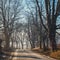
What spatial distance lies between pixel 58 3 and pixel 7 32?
36569mm

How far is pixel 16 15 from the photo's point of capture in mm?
68562

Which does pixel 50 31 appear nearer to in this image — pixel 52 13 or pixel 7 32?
pixel 52 13

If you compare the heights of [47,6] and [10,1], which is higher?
[10,1]

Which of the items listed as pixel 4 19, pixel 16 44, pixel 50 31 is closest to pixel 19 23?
pixel 4 19

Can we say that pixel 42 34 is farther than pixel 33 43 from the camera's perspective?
No

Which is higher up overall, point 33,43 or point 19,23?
point 19,23

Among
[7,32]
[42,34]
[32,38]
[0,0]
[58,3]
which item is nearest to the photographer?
[58,3]

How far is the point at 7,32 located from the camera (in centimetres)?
7250

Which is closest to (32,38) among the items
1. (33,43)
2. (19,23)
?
(33,43)

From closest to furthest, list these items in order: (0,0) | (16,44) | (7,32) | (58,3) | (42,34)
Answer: (58,3)
(42,34)
(0,0)
(7,32)
(16,44)

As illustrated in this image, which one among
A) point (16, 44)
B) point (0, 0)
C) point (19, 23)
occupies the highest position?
point (0, 0)

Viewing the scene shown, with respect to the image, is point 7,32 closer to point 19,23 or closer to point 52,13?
point 19,23

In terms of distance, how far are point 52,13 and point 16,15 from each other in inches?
1205

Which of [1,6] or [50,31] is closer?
[50,31]
